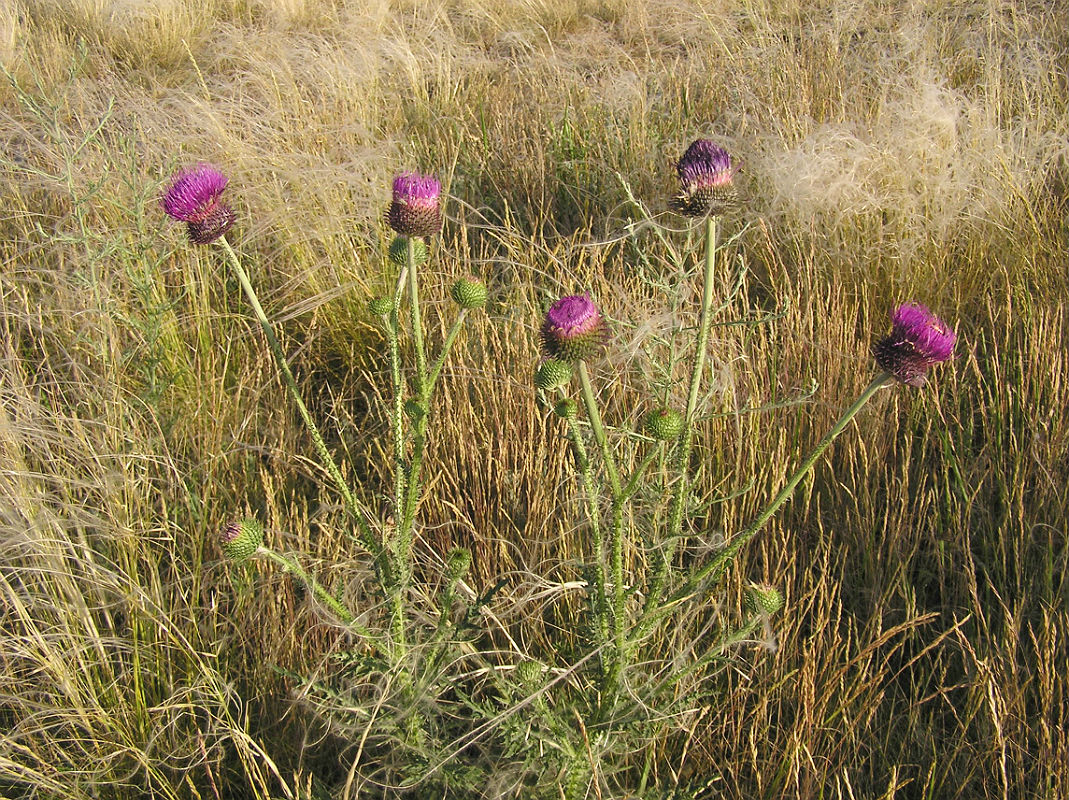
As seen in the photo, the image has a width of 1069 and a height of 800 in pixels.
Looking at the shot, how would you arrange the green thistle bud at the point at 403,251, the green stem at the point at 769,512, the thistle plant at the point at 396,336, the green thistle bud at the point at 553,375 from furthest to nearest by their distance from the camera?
the green thistle bud at the point at 403,251
the thistle plant at the point at 396,336
the green thistle bud at the point at 553,375
the green stem at the point at 769,512

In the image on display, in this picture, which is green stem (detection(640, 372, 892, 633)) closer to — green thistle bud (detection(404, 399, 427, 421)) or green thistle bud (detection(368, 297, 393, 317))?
green thistle bud (detection(404, 399, 427, 421))

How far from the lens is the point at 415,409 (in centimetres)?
143

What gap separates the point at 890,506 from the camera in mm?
2031

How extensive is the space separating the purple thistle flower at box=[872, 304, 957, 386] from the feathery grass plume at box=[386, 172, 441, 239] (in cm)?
81

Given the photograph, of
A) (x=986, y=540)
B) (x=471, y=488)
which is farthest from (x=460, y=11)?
(x=986, y=540)

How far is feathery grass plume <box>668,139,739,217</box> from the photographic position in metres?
1.33

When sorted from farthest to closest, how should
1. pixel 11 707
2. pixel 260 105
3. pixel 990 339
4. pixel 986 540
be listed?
pixel 260 105 < pixel 990 339 < pixel 986 540 < pixel 11 707

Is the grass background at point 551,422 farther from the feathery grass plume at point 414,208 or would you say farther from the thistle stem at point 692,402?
the feathery grass plume at point 414,208

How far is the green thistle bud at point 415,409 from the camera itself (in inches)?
56.1

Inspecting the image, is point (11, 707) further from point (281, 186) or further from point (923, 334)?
point (281, 186)

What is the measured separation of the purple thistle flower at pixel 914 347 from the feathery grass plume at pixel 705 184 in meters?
0.33

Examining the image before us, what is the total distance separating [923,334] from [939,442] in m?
1.12

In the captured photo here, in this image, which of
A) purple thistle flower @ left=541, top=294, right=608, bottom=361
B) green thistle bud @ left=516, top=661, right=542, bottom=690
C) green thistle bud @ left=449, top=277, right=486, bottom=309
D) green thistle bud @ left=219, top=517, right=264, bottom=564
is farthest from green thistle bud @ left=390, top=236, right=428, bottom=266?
green thistle bud @ left=516, top=661, right=542, bottom=690

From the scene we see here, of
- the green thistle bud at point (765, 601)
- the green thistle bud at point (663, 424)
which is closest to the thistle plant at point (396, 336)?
the green thistle bud at point (663, 424)
